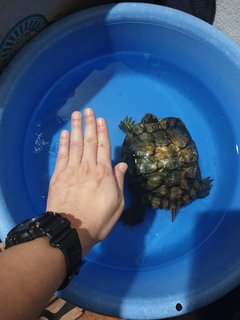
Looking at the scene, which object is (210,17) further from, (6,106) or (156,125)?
(6,106)

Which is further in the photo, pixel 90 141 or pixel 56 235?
pixel 90 141

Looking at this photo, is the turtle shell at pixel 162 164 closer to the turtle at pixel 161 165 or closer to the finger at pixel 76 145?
the turtle at pixel 161 165

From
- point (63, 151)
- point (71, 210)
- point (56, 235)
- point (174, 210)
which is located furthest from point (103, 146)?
point (174, 210)

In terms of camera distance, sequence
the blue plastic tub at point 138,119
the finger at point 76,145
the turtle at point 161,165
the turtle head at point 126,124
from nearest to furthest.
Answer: the finger at point 76,145, the blue plastic tub at point 138,119, the turtle at point 161,165, the turtle head at point 126,124

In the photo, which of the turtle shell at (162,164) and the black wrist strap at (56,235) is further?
the turtle shell at (162,164)

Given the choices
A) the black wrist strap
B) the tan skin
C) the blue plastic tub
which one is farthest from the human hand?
the blue plastic tub

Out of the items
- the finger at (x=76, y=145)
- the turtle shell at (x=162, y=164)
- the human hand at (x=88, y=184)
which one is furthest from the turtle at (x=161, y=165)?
the finger at (x=76, y=145)

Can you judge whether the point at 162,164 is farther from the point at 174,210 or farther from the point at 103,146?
the point at 103,146

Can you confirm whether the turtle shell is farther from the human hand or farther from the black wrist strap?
the black wrist strap

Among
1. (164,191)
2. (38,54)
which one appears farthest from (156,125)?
(38,54)
